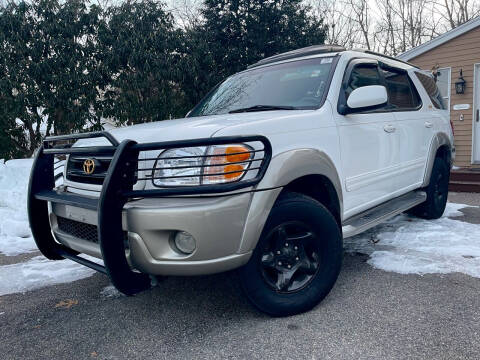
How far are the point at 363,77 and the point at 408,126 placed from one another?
819mm

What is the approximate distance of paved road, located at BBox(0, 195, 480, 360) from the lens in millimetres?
2143

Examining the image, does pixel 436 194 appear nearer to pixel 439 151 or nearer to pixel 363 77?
pixel 439 151

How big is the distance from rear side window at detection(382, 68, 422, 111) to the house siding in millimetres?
5889

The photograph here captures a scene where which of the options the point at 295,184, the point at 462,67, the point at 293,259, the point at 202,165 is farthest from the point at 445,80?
the point at 202,165

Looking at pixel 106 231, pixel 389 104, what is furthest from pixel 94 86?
pixel 106 231

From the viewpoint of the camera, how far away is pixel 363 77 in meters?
3.50

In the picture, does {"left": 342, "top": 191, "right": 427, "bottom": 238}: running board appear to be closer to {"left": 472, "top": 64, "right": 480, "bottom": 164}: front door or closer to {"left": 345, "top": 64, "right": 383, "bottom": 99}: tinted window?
{"left": 345, "top": 64, "right": 383, "bottom": 99}: tinted window

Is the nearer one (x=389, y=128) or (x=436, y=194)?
(x=389, y=128)

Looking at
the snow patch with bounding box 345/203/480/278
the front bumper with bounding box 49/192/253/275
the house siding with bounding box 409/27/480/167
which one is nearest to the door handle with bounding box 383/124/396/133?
the snow patch with bounding box 345/203/480/278

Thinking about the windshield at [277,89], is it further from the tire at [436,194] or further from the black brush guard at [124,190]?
the tire at [436,194]

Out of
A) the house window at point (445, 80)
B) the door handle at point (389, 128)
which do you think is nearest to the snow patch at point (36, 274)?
the door handle at point (389, 128)

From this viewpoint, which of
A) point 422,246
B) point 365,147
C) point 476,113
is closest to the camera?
point 365,147

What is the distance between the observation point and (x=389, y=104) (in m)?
3.75

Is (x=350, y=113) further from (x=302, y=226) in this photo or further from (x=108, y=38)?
(x=108, y=38)
